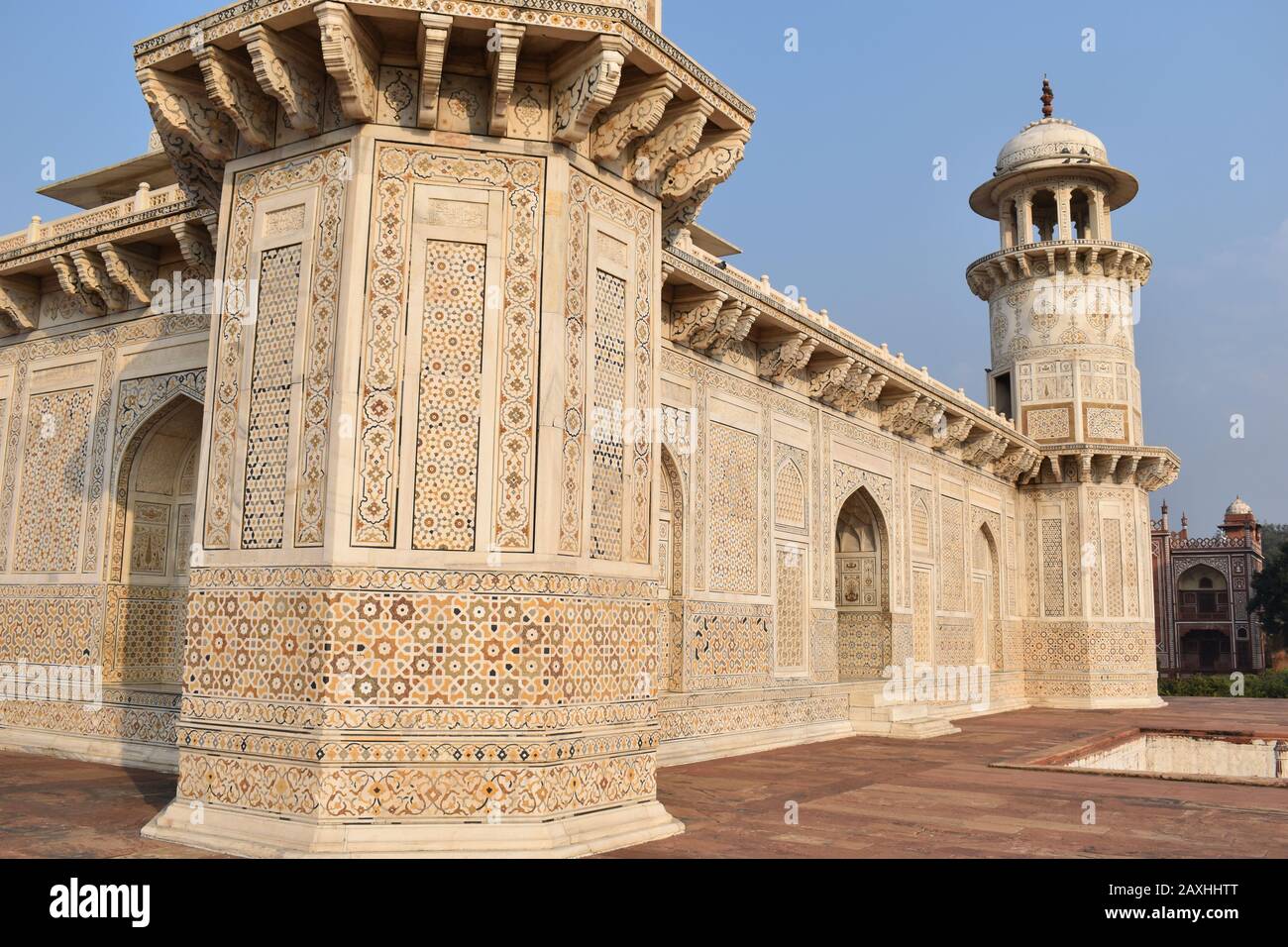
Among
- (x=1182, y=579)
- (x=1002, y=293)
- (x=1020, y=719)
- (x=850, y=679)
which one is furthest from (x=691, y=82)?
(x=1182, y=579)

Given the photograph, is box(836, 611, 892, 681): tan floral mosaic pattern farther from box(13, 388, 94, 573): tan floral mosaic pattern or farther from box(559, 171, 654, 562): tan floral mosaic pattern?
box(13, 388, 94, 573): tan floral mosaic pattern

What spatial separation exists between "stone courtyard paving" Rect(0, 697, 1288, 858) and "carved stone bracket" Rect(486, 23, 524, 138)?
4.11m

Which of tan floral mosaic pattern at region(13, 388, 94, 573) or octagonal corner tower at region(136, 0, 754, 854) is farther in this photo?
tan floral mosaic pattern at region(13, 388, 94, 573)

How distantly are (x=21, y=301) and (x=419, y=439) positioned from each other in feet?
25.2

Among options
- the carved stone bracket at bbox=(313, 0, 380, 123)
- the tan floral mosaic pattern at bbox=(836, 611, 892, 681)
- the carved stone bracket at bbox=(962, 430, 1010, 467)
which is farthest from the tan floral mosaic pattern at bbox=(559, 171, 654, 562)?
the carved stone bracket at bbox=(962, 430, 1010, 467)

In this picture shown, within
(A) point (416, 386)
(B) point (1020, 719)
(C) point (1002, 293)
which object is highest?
(C) point (1002, 293)

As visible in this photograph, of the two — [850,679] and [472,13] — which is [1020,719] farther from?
[472,13]

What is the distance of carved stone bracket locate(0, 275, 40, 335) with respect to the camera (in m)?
11.3

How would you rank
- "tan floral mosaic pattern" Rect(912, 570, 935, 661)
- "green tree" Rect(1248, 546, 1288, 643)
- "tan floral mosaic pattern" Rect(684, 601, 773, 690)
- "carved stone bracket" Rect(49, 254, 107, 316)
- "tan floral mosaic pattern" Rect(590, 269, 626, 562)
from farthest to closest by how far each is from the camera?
1. "green tree" Rect(1248, 546, 1288, 643)
2. "tan floral mosaic pattern" Rect(912, 570, 935, 661)
3. "tan floral mosaic pattern" Rect(684, 601, 773, 690)
4. "carved stone bracket" Rect(49, 254, 107, 316)
5. "tan floral mosaic pattern" Rect(590, 269, 626, 562)

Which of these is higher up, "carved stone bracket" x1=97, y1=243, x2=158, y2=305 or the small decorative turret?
the small decorative turret

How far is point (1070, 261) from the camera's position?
2106 cm

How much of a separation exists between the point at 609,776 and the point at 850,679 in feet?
31.8
